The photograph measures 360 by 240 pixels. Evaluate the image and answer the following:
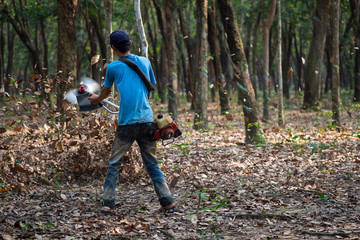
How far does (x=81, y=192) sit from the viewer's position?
631 cm

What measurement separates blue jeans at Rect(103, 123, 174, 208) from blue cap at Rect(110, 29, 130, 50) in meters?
0.96

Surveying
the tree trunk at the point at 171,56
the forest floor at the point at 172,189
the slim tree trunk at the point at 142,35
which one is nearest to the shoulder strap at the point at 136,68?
the forest floor at the point at 172,189

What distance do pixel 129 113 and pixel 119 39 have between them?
878mm

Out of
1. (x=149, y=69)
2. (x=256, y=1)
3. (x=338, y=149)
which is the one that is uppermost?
(x=256, y=1)

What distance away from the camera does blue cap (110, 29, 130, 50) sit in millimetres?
5043

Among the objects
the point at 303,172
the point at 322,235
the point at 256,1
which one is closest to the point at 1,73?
the point at 256,1

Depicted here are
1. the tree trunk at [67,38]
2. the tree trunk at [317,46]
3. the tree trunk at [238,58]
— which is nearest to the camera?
the tree trunk at [238,58]

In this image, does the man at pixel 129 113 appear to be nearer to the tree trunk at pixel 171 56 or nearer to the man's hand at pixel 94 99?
the man's hand at pixel 94 99

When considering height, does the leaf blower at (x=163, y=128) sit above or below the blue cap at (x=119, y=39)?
below

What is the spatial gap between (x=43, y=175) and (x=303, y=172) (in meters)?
4.35

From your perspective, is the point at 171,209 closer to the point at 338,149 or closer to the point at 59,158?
the point at 59,158

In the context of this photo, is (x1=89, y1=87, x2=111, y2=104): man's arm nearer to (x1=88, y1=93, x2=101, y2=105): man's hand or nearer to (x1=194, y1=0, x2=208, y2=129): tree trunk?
(x1=88, y1=93, x2=101, y2=105): man's hand

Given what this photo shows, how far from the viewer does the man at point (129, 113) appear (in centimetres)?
504

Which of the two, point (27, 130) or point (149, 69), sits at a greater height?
point (149, 69)
